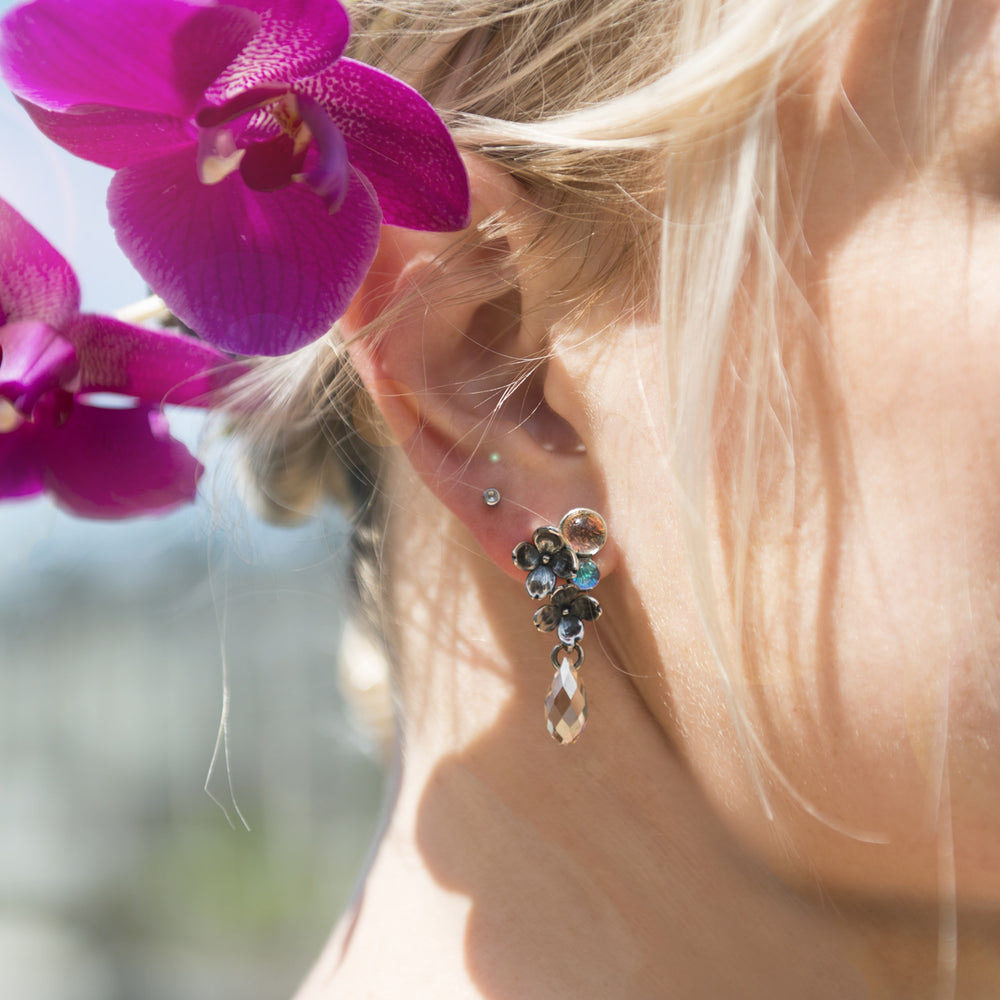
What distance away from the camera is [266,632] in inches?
183

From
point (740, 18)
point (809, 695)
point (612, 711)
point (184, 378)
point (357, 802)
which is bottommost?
point (357, 802)

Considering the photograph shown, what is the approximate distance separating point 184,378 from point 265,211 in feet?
0.59

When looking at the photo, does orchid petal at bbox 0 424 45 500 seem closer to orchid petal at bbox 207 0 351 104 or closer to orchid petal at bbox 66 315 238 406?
orchid petal at bbox 66 315 238 406

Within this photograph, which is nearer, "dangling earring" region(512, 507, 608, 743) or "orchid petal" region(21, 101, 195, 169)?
"orchid petal" region(21, 101, 195, 169)

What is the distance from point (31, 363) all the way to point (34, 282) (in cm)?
6

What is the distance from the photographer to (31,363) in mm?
635

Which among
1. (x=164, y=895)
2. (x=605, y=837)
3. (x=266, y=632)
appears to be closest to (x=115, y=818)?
(x=164, y=895)

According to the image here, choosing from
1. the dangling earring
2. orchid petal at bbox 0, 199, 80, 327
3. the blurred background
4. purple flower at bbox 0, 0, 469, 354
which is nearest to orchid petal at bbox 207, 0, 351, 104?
purple flower at bbox 0, 0, 469, 354

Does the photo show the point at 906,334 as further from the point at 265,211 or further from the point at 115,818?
the point at 115,818

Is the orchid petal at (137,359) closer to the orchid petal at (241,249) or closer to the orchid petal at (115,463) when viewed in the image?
the orchid petal at (115,463)

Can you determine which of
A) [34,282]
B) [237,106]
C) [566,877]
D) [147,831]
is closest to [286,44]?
[237,106]

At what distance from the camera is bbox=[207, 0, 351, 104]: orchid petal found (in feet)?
1.72

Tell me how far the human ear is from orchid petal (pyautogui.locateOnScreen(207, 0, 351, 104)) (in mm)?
244

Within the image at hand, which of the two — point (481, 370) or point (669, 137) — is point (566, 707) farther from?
point (669, 137)
